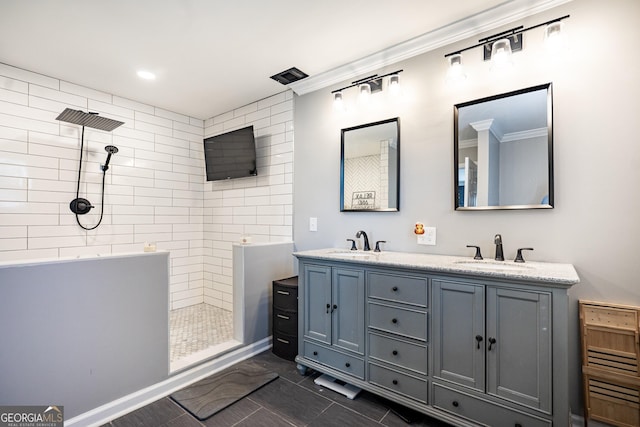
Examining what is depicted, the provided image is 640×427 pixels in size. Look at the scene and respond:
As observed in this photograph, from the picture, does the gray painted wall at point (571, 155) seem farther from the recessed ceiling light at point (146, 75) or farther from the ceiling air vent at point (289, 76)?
the recessed ceiling light at point (146, 75)

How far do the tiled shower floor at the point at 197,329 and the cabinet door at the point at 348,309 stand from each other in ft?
3.98

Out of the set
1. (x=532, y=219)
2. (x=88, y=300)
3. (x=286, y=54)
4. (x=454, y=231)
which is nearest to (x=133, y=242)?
(x=88, y=300)

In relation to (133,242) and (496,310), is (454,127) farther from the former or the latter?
(133,242)

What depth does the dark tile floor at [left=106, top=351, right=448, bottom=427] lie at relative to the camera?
5.73ft

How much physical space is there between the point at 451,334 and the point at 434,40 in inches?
77.6

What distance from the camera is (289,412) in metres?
1.84

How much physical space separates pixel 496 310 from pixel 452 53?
5.42 feet

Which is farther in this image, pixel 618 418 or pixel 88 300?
pixel 88 300

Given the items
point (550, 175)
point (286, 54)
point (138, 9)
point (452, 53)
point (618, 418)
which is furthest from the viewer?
point (286, 54)

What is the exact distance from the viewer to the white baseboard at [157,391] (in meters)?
1.72

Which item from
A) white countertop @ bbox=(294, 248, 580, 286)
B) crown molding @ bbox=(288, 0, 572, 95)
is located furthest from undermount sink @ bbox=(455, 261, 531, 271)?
crown molding @ bbox=(288, 0, 572, 95)

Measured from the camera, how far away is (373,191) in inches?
96.9

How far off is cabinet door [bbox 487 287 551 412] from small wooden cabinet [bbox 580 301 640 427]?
0.38 metres

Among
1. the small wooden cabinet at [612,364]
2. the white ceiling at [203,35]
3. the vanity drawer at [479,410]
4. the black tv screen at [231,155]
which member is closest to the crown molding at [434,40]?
the white ceiling at [203,35]
